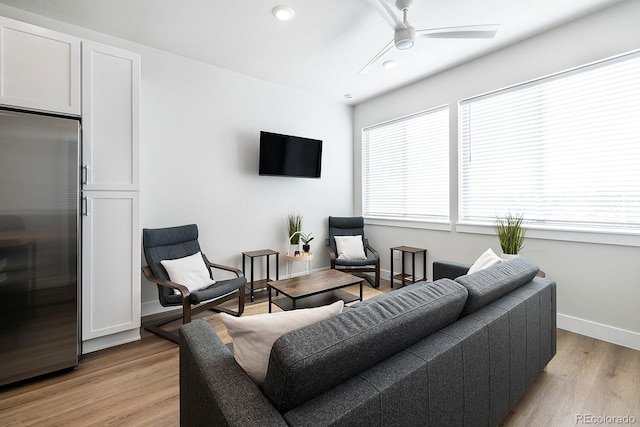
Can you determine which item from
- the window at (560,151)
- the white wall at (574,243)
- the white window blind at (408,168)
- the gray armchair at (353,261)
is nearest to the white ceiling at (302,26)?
the white wall at (574,243)

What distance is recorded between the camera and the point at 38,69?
2121 mm

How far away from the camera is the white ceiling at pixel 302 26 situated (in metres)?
2.42

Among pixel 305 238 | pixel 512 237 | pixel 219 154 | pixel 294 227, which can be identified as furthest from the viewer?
pixel 305 238

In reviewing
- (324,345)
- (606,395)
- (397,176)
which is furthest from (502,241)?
(324,345)

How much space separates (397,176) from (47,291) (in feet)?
13.6

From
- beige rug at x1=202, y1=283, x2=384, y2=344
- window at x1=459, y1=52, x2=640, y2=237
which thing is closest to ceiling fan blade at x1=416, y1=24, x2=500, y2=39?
window at x1=459, y1=52, x2=640, y2=237

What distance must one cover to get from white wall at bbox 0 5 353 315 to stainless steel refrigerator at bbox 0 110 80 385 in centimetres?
103

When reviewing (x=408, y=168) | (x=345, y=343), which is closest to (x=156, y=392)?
(x=345, y=343)

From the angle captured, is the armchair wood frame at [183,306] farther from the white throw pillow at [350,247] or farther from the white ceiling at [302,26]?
the white ceiling at [302,26]

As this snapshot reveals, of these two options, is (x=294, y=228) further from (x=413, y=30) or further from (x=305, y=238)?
(x=413, y=30)

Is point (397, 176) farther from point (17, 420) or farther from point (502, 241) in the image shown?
point (17, 420)

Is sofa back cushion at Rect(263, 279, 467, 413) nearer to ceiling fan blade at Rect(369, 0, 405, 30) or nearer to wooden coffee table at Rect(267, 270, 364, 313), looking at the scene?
wooden coffee table at Rect(267, 270, 364, 313)

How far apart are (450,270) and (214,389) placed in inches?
92.0

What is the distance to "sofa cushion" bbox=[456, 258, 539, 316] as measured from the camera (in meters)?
1.39
